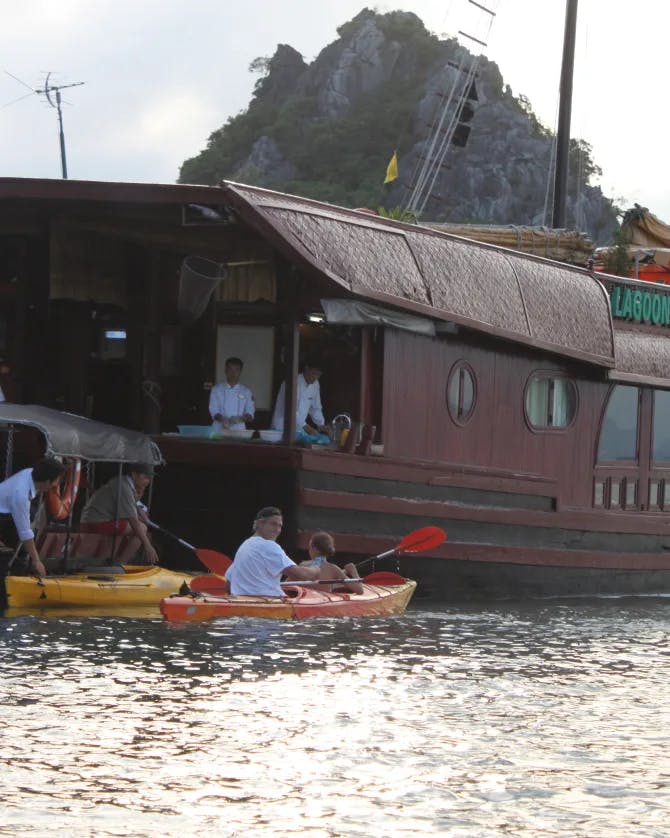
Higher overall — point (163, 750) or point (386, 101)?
point (386, 101)

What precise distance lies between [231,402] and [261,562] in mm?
3040

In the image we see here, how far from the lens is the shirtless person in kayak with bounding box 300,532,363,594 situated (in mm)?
12875

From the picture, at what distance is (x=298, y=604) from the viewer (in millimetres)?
12227

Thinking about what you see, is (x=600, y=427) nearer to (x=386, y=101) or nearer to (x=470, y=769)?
(x=470, y=769)

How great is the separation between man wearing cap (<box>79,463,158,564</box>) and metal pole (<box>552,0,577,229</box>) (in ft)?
40.5

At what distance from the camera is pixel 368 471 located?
551 inches

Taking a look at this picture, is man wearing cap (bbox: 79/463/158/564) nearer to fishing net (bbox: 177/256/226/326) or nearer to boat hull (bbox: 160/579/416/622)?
boat hull (bbox: 160/579/416/622)

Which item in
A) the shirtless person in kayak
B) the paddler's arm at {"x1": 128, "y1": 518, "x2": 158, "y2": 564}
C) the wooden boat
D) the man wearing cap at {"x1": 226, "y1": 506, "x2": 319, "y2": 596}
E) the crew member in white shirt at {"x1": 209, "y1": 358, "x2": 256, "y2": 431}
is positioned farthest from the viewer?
the crew member in white shirt at {"x1": 209, "y1": 358, "x2": 256, "y2": 431}

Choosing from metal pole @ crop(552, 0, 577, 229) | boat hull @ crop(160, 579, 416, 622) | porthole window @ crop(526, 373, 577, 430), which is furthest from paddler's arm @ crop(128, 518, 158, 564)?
metal pole @ crop(552, 0, 577, 229)

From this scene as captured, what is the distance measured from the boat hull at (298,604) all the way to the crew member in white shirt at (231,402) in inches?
91.7

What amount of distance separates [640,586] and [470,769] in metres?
11.4

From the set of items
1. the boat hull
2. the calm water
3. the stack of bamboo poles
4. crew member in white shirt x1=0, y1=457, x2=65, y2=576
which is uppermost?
the stack of bamboo poles

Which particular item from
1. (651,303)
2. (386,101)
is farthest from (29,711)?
(386,101)

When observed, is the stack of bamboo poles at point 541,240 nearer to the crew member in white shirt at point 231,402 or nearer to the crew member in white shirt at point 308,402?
the crew member in white shirt at point 308,402
